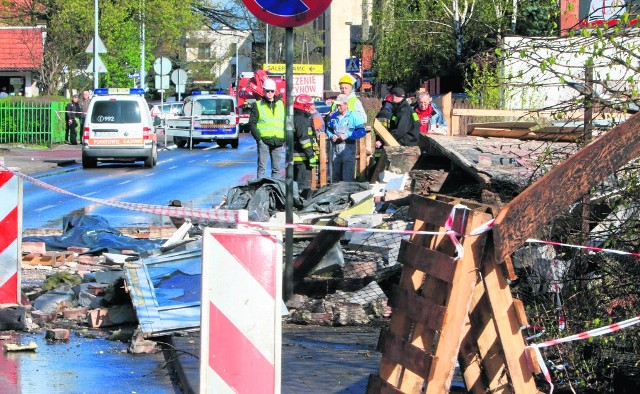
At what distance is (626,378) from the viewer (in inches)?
204

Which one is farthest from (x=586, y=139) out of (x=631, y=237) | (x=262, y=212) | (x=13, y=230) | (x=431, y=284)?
(x=262, y=212)

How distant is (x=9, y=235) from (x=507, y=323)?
497cm

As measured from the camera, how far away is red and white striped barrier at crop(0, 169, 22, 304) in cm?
839

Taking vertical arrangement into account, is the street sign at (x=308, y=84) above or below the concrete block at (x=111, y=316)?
above

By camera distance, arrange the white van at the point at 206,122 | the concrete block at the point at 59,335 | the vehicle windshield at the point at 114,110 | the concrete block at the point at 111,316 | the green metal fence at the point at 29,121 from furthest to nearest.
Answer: the white van at the point at 206,122 < the green metal fence at the point at 29,121 < the vehicle windshield at the point at 114,110 < the concrete block at the point at 111,316 < the concrete block at the point at 59,335

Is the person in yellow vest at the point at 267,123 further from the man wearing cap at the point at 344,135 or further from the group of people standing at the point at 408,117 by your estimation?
the group of people standing at the point at 408,117

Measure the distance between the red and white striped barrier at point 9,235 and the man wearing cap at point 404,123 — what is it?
974 centimetres

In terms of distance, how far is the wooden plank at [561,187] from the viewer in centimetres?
447

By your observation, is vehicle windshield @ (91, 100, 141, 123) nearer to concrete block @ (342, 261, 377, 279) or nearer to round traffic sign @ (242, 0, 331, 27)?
concrete block @ (342, 261, 377, 279)

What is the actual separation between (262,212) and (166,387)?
286 inches

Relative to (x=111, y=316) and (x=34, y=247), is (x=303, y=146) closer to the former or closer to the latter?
(x=34, y=247)

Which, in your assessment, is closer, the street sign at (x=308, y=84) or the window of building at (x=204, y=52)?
the street sign at (x=308, y=84)

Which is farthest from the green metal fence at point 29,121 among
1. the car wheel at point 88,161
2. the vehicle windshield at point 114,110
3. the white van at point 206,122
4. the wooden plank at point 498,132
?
the wooden plank at point 498,132

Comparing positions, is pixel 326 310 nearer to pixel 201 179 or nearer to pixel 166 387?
pixel 166 387
